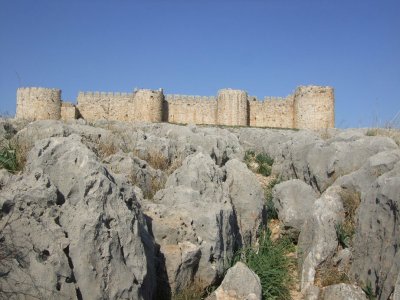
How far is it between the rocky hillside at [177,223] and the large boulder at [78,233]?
0.04 ft

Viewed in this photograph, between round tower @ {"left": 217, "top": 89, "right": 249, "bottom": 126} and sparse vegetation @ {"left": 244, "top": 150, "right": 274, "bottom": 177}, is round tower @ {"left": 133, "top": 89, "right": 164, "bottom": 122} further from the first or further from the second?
sparse vegetation @ {"left": 244, "top": 150, "right": 274, "bottom": 177}

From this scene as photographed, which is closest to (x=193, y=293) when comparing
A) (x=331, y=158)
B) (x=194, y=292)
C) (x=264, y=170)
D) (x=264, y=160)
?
(x=194, y=292)

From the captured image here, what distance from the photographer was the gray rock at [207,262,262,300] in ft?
18.4

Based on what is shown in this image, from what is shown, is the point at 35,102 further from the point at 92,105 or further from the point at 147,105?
the point at 147,105

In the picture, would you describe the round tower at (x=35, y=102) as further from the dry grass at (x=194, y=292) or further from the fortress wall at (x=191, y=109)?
the dry grass at (x=194, y=292)

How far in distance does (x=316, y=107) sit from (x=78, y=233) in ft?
101

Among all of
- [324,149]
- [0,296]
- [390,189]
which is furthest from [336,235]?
[0,296]

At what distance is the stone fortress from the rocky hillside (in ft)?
80.4

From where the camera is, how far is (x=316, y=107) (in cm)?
3362

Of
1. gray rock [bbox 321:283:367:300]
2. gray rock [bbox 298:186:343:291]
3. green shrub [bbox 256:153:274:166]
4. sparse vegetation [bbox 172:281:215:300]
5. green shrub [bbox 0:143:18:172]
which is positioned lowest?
gray rock [bbox 321:283:367:300]

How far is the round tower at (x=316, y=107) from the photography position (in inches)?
1320

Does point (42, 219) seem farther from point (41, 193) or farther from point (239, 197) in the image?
point (239, 197)

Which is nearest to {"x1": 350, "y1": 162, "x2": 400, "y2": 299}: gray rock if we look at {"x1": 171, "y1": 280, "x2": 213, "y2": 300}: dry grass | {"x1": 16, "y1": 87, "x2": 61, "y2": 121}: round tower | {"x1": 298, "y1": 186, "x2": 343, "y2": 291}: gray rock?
{"x1": 298, "y1": 186, "x2": 343, "y2": 291}: gray rock

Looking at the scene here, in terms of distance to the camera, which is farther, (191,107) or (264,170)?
(191,107)
